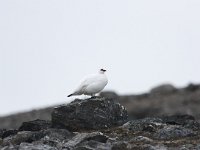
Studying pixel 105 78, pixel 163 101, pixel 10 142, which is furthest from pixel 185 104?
pixel 10 142

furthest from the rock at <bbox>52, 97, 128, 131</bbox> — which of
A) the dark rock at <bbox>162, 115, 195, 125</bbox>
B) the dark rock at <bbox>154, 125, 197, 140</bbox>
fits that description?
the dark rock at <bbox>162, 115, 195, 125</bbox>

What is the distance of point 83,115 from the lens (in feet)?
80.4

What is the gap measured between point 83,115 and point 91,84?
2110 mm

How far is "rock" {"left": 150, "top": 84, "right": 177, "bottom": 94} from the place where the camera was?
203 ft

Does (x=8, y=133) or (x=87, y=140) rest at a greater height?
(x=8, y=133)

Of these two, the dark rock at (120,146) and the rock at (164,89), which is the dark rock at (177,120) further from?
the rock at (164,89)

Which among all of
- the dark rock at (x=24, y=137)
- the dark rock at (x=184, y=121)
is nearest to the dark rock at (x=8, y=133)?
the dark rock at (x=24, y=137)

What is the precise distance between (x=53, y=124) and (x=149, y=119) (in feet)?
10.3

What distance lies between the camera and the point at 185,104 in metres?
58.6

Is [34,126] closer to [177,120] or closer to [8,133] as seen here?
[8,133]

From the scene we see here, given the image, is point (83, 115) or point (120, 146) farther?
point (83, 115)

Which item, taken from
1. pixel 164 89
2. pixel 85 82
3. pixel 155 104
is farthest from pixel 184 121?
pixel 164 89

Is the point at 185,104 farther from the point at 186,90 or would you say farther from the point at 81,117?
the point at 81,117

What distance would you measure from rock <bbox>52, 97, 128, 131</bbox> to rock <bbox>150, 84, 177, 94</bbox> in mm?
37074
